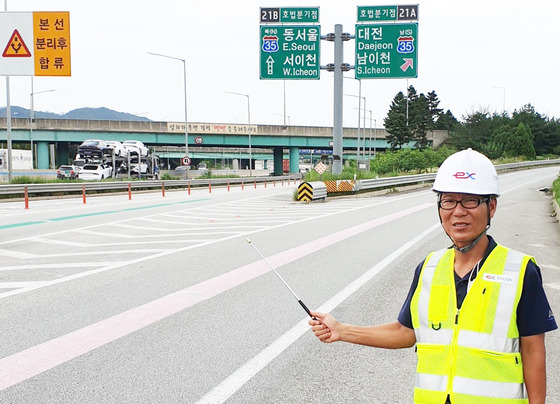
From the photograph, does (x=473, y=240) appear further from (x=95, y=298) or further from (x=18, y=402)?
(x=95, y=298)

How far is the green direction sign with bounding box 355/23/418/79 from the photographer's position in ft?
95.5

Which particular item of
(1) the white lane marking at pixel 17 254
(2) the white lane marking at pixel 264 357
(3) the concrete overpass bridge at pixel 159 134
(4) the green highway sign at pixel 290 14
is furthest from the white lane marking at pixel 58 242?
(3) the concrete overpass bridge at pixel 159 134

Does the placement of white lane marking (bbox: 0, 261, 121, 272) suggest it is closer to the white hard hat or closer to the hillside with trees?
the white hard hat

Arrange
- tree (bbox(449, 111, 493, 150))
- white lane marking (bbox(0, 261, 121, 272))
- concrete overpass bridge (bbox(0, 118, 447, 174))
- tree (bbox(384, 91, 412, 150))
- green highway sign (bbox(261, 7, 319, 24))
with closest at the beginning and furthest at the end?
white lane marking (bbox(0, 261, 121, 272))
green highway sign (bbox(261, 7, 319, 24))
concrete overpass bridge (bbox(0, 118, 447, 174))
tree (bbox(449, 111, 493, 150))
tree (bbox(384, 91, 412, 150))

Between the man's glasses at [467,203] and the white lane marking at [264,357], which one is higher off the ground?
the man's glasses at [467,203]

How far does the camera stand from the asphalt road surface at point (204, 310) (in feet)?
15.3

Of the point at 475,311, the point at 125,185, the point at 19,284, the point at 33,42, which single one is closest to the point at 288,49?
the point at 33,42

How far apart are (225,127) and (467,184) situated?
7801 centimetres

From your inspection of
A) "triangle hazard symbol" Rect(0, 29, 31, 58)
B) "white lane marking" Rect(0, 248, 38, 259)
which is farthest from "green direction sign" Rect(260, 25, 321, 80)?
"white lane marking" Rect(0, 248, 38, 259)

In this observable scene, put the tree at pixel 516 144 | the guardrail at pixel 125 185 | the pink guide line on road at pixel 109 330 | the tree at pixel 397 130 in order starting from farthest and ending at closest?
the tree at pixel 397 130
the tree at pixel 516 144
the guardrail at pixel 125 185
the pink guide line on road at pixel 109 330

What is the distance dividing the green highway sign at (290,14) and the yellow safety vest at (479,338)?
1113 inches

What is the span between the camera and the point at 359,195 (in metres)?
33.4

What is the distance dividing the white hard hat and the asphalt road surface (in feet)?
8.38

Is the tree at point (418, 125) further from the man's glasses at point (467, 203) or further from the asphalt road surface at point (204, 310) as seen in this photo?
the man's glasses at point (467, 203)
